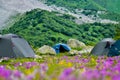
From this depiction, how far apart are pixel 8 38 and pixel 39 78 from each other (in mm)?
25910

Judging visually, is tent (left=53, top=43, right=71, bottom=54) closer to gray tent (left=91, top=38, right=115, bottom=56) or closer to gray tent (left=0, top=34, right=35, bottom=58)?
gray tent (left=91, top=38, right=115, bottom=56)

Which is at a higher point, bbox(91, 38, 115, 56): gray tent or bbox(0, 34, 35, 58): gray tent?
bbox(0, 34, 35, 58): gray tent

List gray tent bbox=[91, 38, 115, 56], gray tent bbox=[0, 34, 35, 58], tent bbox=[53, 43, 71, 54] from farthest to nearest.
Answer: tent bbox=[53, 43, 71, 54] → gray tent bbox=[91, 38, 115, 56] → gray tent bbox=[0, 34, 35, 58]

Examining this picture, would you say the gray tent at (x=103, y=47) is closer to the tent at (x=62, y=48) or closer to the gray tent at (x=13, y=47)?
the gray tent at (x=13, y=47)

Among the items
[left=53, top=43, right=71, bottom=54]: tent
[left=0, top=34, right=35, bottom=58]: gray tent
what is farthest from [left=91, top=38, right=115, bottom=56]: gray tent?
[left=53, top=43, right=71, bottom=54]: tent

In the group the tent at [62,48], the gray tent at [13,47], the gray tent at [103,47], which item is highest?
the gray tent at [13,47]

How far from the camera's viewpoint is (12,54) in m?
28.8

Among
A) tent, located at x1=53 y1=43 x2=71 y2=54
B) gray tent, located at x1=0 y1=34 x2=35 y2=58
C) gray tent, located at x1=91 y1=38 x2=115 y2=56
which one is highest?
gray tent, located at x1=0 y1=34 x2=35 y2=58

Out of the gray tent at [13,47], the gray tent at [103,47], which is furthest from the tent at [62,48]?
the gray tent at [13,47]

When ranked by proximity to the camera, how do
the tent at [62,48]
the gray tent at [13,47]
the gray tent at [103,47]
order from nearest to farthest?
the gray tent at [13,47] → the gray tent at [103,47] → the tent at [62,48]

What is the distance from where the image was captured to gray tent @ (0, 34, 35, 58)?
28.8 meters

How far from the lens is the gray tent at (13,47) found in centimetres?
2881

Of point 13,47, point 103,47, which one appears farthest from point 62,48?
point 13,47

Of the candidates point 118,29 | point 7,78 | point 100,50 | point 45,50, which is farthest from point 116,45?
point 7,78
